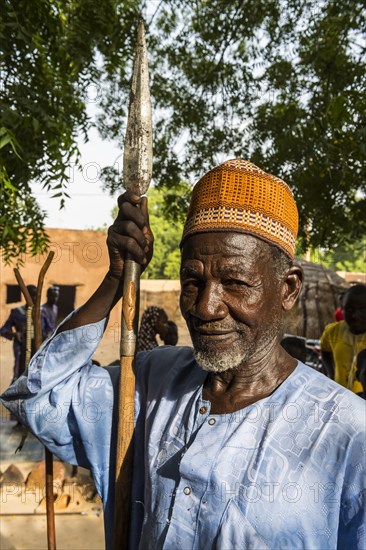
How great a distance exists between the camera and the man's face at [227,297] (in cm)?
163

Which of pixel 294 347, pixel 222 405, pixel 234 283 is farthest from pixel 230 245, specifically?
pixel 294 347

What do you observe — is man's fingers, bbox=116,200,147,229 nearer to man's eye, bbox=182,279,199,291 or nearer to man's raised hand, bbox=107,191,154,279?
man's raised hand, bbox=107,191,154,279

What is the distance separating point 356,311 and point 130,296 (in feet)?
10.6

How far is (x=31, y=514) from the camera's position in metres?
4.64

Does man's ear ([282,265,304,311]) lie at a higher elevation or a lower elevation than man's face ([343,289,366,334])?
higher

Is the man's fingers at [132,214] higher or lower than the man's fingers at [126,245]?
higher

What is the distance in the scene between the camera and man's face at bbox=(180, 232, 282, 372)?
64.2 inches

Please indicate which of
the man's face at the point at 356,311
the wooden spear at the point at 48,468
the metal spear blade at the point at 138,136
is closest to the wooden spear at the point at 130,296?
the metal spear blade at the point at 138,136

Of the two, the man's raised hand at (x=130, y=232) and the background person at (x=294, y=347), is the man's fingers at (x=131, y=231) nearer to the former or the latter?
the man's raised hand at (x=130, y=232)

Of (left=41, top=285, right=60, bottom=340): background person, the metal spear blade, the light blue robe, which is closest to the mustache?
the light blue robe

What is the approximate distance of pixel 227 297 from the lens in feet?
5.39

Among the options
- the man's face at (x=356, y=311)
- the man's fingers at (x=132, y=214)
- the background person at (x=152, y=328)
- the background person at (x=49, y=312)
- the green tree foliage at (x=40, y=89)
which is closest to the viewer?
the man's fingers at (x=132, y=214)

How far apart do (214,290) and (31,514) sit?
3.74m

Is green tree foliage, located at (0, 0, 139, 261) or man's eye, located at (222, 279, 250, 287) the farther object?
green tree foliage, located at (0, 0, 139, 261)
